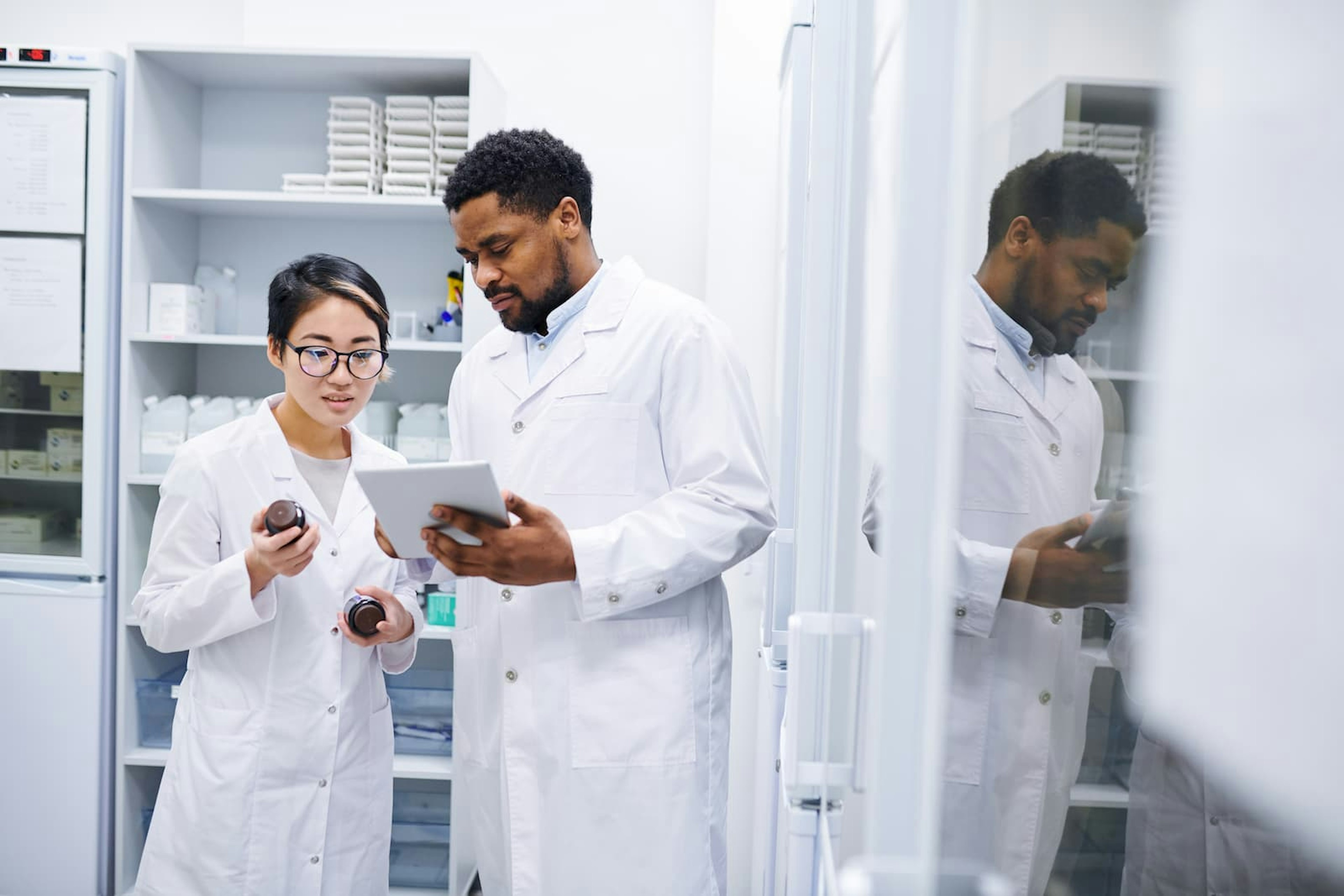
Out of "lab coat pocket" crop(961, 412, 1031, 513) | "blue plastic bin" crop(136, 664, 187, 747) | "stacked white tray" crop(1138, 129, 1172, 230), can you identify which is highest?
"stacked white tray" crop(1138, 129, 1172, 230)

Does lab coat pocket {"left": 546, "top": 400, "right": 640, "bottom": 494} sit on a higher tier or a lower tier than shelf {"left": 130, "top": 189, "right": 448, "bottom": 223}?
lower

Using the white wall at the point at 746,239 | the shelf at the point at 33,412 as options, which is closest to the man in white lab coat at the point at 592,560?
the white wall at the point at 746,239

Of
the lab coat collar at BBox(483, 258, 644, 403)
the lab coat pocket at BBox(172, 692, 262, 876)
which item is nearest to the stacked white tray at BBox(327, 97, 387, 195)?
the lab coat collar at BBox(483, 258, 644, 403)

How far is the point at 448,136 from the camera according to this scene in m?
2.69

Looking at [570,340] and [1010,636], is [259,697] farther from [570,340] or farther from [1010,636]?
[1010,636]

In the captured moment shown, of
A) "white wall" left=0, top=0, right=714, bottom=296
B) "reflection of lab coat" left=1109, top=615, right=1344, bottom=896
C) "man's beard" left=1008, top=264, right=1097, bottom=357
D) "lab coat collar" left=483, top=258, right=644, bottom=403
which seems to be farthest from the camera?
"white wall" left=0, top=0, right=714, bottom=296

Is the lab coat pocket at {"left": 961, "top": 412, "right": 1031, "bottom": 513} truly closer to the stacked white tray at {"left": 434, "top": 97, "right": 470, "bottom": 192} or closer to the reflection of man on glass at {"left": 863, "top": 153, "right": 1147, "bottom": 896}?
the reflection of man on glass at {"left": 863, "top": 153, "right": 1147, "bottom": 896}

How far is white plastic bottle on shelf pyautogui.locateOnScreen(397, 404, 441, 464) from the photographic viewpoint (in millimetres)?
2707

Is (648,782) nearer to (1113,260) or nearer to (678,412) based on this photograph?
(678,412)

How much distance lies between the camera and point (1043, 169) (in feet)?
1.29

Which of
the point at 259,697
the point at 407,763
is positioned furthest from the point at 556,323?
the point at 407,763

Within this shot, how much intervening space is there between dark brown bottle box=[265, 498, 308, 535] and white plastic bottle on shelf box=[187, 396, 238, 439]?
1.34m

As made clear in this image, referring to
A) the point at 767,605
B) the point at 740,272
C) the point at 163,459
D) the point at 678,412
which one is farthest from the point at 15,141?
the point at 767,605

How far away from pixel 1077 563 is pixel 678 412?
48.6 inches
